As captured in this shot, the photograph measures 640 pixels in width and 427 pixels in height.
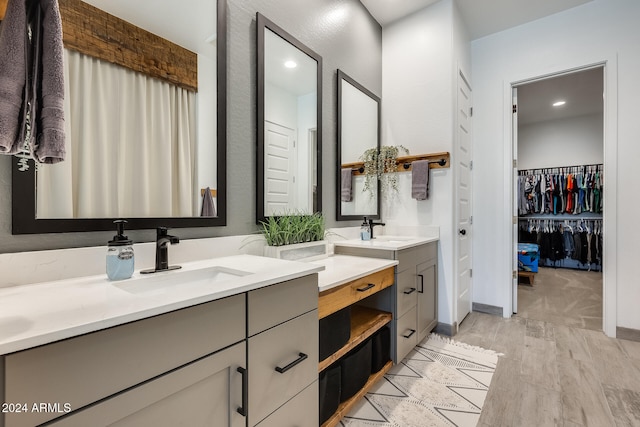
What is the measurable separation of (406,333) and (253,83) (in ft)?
5.95

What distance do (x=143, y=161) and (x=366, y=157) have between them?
5.91 feet

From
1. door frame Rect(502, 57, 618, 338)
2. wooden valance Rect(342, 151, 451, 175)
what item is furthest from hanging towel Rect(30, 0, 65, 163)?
door frame Rect(502, 57, 618, 338)

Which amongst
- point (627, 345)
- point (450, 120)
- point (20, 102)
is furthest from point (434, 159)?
point (20, 102)

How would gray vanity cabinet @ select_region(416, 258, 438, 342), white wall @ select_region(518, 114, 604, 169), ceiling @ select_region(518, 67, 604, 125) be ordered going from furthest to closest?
white wall @ select_region(518, 114, 604, 169), ceiling @ select_region(518, 67, 604, 125), gray vanity cabinet @ select_region(416, 258, 438, 342)

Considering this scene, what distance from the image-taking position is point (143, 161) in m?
1.17

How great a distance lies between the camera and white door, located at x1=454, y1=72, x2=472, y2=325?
102 inches

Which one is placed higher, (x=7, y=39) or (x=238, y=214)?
(x=7, y=39)

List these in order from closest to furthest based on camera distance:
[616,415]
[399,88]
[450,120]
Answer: [616,415] < [450,120] < [399,88]

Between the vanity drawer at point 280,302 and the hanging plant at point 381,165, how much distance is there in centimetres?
159

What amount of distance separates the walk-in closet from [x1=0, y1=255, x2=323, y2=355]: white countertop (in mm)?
4203

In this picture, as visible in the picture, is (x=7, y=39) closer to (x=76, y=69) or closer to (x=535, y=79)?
(x=76, y=69)

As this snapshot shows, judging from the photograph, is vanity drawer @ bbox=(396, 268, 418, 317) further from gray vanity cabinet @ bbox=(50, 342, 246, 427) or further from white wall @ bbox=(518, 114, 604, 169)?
white wall @ bbox=(518, 114, 604, 169)

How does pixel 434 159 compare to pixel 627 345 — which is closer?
pixel 627 345

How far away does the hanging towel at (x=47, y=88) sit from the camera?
0.70 meters
